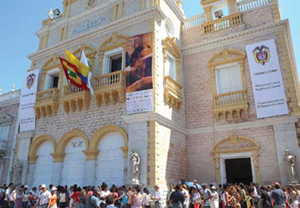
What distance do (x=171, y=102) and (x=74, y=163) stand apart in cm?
663

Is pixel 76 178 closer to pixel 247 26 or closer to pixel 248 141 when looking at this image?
pixel 248 141

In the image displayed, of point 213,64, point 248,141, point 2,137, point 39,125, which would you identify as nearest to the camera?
point 248,141

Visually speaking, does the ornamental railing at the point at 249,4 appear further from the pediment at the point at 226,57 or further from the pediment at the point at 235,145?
the pediment at the point at 235,145

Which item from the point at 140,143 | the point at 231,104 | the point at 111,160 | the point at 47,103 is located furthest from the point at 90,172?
the point at 231,104

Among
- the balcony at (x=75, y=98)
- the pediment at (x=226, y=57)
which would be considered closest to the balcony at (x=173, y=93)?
the pediment at (x=226, y=57)

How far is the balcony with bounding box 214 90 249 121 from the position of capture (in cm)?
1495

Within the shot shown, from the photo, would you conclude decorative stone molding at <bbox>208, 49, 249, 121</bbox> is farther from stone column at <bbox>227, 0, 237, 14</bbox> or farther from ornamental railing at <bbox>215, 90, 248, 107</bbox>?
stone column at <bbox>227, 0, 237, 14</bbox>

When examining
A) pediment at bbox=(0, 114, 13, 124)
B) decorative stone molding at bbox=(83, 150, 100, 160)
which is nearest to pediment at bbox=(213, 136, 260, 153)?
decorative stone molding at bbox=(83, 150, 100, 160)

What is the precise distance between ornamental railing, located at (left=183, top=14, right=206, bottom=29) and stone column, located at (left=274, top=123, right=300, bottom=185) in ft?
28.7

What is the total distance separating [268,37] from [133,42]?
25.5 ft

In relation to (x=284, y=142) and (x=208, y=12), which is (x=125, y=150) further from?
(x=208, y=12)

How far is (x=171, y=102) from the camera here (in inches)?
601

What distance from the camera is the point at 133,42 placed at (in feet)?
50.2

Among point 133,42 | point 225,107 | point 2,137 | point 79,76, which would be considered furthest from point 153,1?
point 2,137
